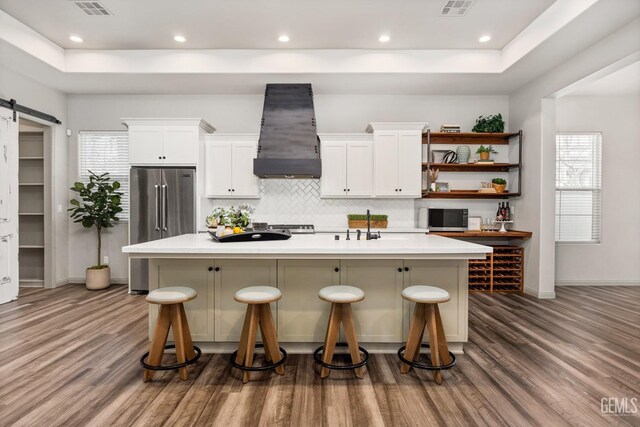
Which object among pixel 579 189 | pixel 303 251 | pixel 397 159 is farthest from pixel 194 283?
pixel 579 189

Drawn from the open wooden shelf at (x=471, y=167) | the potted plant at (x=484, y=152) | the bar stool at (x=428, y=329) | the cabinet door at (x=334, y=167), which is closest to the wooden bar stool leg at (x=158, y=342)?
the bar stool at (x=428, y=329)

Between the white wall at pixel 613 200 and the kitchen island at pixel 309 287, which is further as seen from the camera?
the white wall at pixel 613 200

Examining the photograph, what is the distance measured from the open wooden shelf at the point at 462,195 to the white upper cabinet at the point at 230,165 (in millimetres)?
2748

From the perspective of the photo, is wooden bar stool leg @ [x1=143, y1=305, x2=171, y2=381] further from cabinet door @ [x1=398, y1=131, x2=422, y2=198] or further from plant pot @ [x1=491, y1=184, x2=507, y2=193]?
plant pot @ [x1=491, y1=184, x2=507, y2=193]

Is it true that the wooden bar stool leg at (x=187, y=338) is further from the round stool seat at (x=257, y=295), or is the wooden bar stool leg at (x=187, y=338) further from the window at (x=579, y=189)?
the window at (x=579, y=189)

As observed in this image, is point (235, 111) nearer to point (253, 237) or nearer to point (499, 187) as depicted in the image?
point (253, 237)

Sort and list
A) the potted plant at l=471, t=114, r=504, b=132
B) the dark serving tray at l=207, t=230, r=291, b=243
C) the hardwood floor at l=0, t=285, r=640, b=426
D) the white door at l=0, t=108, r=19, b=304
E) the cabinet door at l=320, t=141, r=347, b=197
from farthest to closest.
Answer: the potted plant at l=471, t=114, r=504, b=132
the cabinet door at l=320, t=141, r=347, b=197
the white door at l=0, t=108, r=19, b=304
the dark serving tray at l=207, t=230, r=291, b=243
the hardwood floor at l=0, t=285, r=640, b=426

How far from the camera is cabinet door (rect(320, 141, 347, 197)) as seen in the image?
16.1ft

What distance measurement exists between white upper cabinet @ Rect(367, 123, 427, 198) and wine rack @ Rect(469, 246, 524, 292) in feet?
4.59

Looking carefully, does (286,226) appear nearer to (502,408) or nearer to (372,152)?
(372,152)

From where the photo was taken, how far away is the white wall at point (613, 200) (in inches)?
201

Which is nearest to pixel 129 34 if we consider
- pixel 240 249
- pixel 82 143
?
pixel 82 143

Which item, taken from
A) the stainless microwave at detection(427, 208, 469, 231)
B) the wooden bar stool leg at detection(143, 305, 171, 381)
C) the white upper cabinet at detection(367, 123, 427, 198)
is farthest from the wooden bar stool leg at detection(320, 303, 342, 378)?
the stainless microwave at detection(427, 208, 469, 231)

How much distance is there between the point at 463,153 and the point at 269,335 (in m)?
4.23
